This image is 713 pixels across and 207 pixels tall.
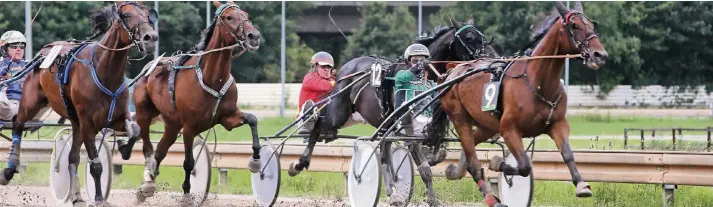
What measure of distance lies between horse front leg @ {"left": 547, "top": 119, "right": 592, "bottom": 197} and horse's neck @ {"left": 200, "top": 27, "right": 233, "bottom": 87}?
11.0ft

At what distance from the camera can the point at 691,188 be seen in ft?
45.9

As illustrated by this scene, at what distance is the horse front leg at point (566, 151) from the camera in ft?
32.8

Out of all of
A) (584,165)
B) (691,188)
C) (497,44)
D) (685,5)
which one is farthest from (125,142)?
(685,5)

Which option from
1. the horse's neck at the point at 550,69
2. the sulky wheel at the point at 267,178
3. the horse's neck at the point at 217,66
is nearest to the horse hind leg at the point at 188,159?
the horse's neck at the point at 217,66

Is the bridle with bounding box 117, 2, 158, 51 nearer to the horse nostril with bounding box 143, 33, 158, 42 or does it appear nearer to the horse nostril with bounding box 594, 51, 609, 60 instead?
the horse nostril with bounding box 143, 33, 158, 42

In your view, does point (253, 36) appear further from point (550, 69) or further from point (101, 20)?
point (550, 69)

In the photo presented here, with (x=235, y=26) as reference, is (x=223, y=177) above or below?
below

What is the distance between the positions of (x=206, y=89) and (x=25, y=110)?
92.6 inches

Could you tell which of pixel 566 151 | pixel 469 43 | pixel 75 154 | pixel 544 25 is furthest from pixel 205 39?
pixel 566 151

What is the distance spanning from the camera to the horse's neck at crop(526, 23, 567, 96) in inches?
415

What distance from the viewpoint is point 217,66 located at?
1253 centimetres

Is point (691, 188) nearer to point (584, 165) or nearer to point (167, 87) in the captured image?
point (584, 165)

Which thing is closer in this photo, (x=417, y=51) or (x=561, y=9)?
(x=561, y=9)

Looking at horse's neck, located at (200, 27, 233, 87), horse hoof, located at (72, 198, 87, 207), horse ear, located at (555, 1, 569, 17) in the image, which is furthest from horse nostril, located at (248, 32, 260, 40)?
horse ear, located at (555, 1, 569, 17)
